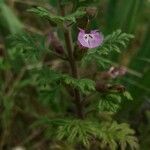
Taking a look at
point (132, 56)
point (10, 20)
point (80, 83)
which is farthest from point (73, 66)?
point (10, 20)

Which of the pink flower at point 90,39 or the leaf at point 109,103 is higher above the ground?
the pink flower at point 90,39

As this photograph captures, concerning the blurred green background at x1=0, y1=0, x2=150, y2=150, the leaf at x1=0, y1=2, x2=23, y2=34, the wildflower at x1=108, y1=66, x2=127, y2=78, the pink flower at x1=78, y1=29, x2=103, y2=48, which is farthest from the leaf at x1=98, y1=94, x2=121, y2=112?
the leaf at x1=0, y1=2, x2=23, y2=34

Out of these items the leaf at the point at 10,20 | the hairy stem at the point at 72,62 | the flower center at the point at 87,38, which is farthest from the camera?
the leaf at the point at 10,20

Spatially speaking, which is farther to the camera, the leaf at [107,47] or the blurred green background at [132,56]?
the blurred green background at [132,56]

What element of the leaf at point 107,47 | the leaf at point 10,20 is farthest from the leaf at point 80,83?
the leaf at point 10,20

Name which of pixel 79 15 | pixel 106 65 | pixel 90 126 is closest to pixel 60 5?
pixel 79 15

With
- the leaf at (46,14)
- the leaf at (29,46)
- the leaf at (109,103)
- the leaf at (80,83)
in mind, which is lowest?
the leaf at (109,103)

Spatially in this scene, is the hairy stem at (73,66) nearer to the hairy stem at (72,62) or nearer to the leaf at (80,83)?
the hairy stem at (72,62)

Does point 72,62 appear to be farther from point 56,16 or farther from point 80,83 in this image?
point 56,16

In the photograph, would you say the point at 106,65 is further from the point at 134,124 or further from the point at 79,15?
the point at 134,124
